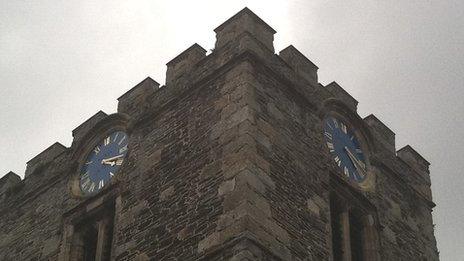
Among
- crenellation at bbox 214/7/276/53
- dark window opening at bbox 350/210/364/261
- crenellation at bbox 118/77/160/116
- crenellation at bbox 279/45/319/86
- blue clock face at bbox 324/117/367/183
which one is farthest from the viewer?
crenellation at bbox 118/77/160/116

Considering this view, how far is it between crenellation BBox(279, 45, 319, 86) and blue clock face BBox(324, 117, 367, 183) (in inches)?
34.7

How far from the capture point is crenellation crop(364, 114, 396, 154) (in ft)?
68.9

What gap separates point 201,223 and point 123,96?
5168 mm

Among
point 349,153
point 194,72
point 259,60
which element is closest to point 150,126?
point 194,72

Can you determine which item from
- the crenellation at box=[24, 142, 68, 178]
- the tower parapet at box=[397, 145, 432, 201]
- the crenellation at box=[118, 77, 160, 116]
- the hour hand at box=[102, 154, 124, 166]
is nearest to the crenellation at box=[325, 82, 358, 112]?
the tower parapet at box=[397, 145, 432, 201]

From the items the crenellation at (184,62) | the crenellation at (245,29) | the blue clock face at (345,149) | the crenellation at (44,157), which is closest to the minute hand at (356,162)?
the blue clock face at (345,149)

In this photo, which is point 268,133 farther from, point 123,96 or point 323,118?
point 123,96

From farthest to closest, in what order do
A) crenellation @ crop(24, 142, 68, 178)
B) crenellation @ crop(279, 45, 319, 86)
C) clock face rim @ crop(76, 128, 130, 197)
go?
crenellation @ crop(24, 142, 68, 178) → clock face rim @ crop(76, 128, 130, 197) → crenellation @ crop(279, 45, 319, 86)

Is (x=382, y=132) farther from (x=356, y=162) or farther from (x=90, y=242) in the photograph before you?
(x=90, y=242)

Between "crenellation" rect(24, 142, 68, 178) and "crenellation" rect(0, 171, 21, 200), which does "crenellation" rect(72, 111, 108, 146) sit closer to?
"crenellation" rect(24, 142, 68, 178)

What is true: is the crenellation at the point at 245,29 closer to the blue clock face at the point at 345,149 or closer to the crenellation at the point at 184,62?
the crenellation at the point at 184,62

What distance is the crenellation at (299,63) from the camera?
19.3m

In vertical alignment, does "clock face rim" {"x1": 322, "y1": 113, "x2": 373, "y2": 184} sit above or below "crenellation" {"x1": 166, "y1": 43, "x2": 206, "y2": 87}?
below

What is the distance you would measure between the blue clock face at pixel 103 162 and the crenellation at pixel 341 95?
4210 mm
